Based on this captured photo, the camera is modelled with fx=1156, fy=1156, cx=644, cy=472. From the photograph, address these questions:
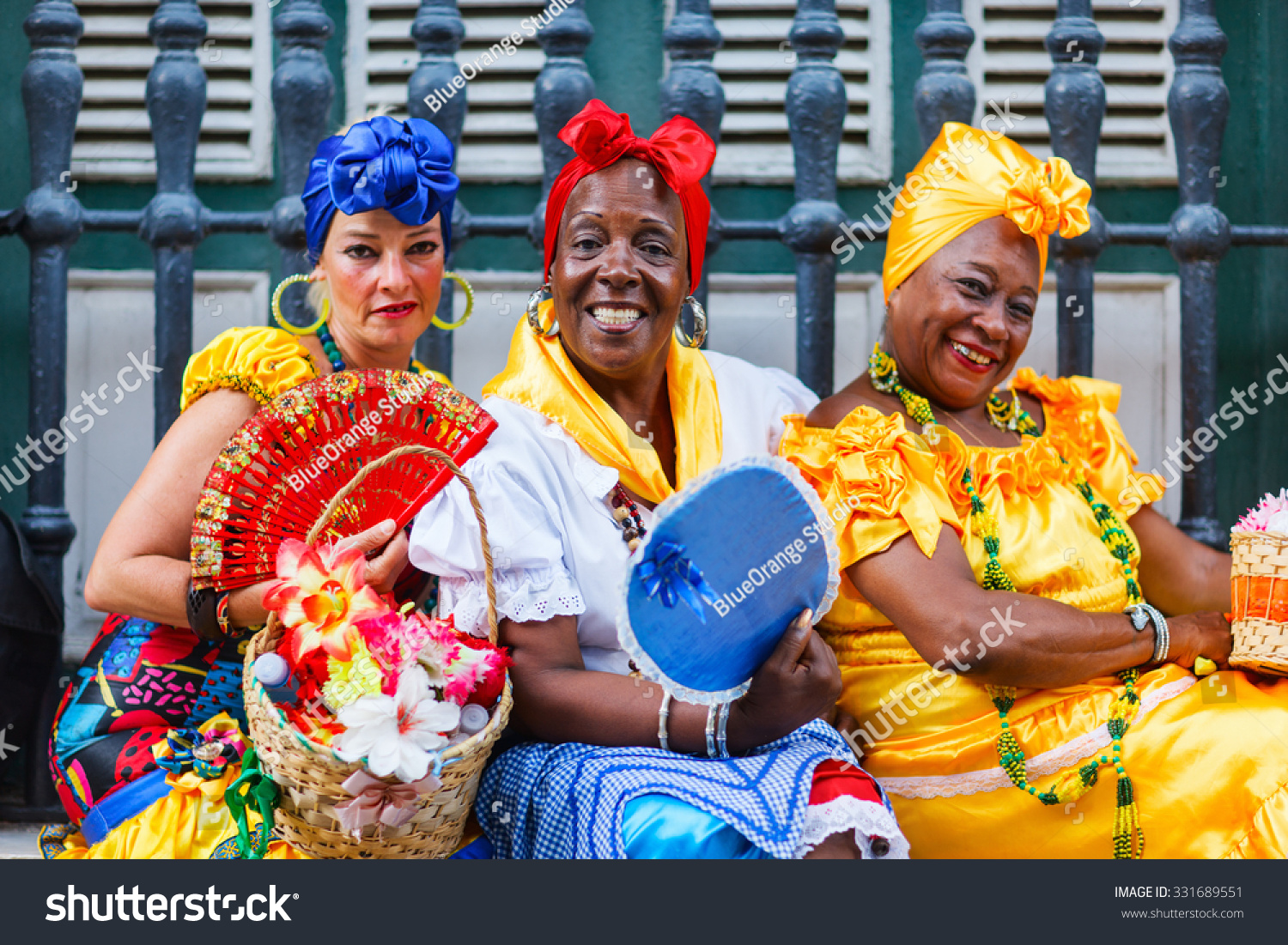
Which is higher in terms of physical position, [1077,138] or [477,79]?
[477,79]

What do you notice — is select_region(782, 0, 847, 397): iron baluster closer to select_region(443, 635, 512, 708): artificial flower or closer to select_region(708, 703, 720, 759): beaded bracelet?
select_region(708, 703, 720, 759): beaded bracelet

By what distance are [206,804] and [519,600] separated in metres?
0.84

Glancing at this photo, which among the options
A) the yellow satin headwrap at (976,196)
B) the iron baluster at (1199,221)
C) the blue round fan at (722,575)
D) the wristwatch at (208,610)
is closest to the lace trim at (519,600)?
the blue round fan at (722,575)

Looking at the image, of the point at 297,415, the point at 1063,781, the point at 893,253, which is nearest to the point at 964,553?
the point at 1063,781

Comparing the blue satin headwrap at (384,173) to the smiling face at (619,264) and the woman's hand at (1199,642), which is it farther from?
the woman's hand at (1199,642)

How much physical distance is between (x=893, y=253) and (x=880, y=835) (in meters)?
1.47

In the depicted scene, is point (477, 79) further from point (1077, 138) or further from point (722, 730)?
point (722, 730)

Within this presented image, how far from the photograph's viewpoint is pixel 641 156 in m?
2.72

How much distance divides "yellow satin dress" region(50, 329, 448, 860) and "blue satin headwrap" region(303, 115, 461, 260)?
389mm

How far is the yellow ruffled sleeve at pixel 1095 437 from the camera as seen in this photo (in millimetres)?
3125

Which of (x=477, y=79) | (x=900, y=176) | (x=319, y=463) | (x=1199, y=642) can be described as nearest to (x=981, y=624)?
(x=1199, y=642)

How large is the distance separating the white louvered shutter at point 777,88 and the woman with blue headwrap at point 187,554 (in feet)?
5.27

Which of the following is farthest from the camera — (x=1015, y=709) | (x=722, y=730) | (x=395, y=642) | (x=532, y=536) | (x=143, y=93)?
(x=143, y=93)

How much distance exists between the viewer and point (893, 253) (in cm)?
299
